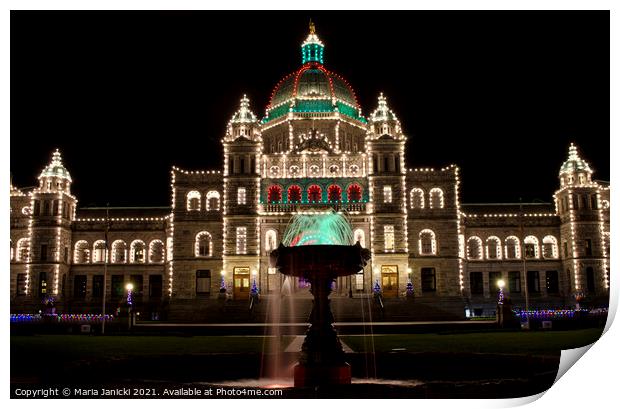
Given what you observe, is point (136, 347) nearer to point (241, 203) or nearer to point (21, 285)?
point (241, 203)

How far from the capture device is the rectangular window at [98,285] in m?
64.8

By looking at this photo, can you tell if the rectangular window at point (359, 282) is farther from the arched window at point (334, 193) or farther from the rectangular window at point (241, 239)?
the rectangular window at point (241, 239)

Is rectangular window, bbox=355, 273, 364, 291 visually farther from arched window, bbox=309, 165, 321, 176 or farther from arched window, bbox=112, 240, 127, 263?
arched window, bbox=112, 240, 127, 263

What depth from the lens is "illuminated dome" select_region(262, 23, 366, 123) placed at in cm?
6669

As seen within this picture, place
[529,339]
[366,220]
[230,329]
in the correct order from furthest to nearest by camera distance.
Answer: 1. [366,220]
2. [230,329]
3. [529,339]

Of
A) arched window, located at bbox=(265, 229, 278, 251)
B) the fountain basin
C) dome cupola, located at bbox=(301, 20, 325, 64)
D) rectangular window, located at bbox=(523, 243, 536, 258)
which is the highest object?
dome cupola, located at bbox=(301, 20, 325, 64)

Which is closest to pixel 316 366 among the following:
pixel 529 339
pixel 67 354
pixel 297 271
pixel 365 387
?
pixel 297 271

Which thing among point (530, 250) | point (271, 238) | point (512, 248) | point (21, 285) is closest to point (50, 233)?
point (21, 285)

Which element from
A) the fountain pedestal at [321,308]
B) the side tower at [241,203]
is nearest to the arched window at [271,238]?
the side tower at [241,203]

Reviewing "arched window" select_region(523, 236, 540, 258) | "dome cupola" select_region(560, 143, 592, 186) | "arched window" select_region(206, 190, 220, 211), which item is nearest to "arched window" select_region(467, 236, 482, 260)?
"arched window" select_region(523, 236, 540, 258)

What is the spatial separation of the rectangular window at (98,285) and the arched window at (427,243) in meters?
31.3

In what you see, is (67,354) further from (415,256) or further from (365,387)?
(415,256)

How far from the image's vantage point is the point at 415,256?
59.5 m

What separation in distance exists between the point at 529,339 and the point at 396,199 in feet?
95.8
